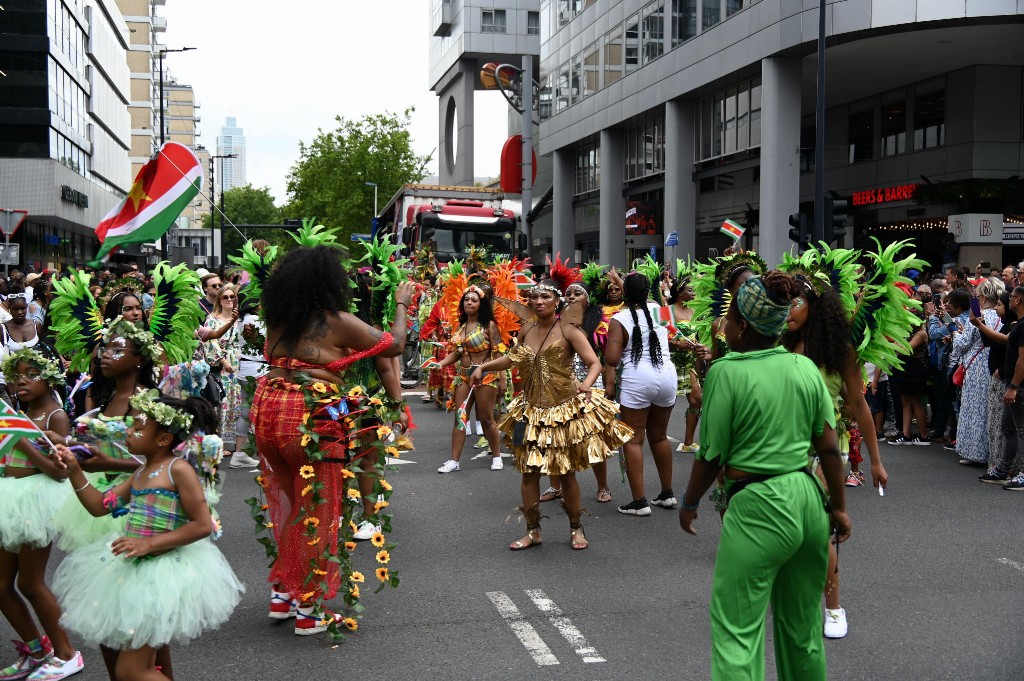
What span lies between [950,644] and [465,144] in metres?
66.4

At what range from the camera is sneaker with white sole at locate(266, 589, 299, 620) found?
5602 mm

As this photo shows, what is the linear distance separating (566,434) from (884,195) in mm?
24478

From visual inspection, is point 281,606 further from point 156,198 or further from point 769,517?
point 156,198

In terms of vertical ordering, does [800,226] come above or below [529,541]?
above

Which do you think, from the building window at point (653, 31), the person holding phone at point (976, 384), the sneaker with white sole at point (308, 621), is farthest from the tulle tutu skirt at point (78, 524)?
the building window at point (653, 31)

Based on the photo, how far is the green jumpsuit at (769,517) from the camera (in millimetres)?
3742

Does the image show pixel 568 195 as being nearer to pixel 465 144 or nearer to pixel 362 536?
pixel 465 144

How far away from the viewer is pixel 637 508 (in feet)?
26.8

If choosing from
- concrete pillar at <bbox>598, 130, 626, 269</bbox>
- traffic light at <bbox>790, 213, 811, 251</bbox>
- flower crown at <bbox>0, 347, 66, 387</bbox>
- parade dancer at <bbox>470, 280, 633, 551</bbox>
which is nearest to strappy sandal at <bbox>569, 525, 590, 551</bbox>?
parade dancer at <bbox>470, 280, 633, 551</bbox>

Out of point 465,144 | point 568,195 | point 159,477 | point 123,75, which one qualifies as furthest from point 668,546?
point 123,75

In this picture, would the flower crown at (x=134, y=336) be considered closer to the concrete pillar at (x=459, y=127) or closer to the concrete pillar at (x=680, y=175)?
the concrete pillar at (x=680, y=175)

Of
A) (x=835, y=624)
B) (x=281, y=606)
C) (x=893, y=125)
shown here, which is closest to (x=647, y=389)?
(x=835, y=624)

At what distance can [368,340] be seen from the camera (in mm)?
5266

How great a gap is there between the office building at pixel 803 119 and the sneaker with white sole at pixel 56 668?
16.9m
